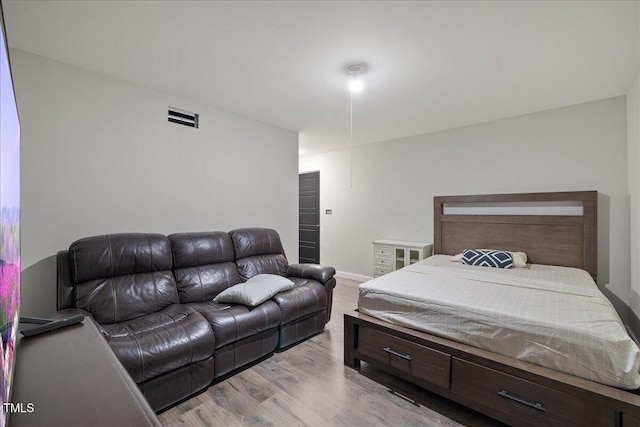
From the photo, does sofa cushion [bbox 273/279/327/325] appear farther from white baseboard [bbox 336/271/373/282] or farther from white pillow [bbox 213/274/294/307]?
white baseboard [bbox 336/271/373/282]

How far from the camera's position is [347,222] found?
541 centimetres

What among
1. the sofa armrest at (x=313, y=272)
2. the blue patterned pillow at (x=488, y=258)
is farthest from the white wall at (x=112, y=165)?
the blue patterned pillow at (x=488, y=258)

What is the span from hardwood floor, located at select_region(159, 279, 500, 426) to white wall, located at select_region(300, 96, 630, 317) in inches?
106

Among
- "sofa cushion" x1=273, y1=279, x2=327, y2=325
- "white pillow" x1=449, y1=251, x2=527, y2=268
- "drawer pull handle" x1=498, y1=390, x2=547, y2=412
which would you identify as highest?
"white pillow" x1=449, y1=251, x2=527, y2=268

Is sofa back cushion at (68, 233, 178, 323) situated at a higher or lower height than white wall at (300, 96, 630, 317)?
lower

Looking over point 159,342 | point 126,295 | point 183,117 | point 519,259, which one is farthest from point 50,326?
point 519,259

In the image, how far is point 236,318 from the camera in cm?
219

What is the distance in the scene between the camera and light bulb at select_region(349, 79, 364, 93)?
2.60 metres

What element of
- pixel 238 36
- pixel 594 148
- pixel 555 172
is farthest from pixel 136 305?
pixel 594 148

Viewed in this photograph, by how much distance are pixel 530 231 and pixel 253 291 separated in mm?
3306

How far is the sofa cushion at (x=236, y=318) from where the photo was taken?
2084mm

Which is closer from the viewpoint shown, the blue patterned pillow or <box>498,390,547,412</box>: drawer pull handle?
<box>498,390,547,412</box>: drawer pull handle

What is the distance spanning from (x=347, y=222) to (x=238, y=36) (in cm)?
389

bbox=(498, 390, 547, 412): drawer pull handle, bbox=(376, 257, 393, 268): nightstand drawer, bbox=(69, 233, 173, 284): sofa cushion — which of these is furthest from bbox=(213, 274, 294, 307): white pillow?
bbox=(376, 257, 393, 268): nightstand drawer
